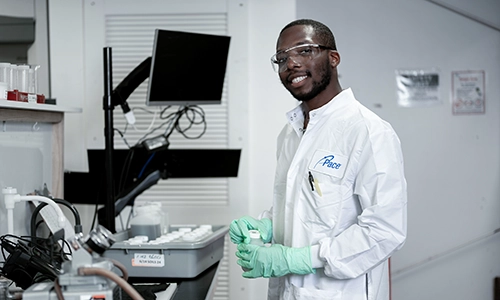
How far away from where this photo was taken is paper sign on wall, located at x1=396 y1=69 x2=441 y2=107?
319cm

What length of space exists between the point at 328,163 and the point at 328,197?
0.33 feet

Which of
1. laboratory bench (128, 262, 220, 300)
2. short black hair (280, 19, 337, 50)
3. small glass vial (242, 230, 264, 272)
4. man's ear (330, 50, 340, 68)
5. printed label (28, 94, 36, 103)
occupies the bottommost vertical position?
laboratory bench (128, 262, 220, 300)

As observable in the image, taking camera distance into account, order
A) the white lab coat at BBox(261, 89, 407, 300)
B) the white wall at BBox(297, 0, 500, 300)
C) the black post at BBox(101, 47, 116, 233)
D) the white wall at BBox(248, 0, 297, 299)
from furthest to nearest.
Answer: the white wall at BBox(297, 0, 500, 300), the white wall at BBox(248, 0, 297, 299), the black post at BBox(101, 47, 116, 233), the white lab coat at BBox(261, 89, 407, 300)

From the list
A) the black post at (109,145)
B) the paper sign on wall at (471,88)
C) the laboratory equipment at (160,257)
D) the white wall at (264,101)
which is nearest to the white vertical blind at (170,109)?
the white wall at (264,101)

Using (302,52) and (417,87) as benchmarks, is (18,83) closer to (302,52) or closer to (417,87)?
(302,52)

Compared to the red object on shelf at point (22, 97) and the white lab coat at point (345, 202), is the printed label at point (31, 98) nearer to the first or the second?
the red object on shelf at point (22, 97)

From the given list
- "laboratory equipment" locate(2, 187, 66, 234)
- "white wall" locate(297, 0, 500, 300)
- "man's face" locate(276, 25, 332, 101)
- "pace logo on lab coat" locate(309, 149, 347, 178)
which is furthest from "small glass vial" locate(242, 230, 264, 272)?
"white wall" locate(297, 0, 500, 300)

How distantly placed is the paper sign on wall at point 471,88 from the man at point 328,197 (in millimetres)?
1651

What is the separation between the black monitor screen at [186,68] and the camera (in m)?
2.21

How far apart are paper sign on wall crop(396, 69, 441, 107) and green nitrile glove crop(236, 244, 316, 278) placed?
1.84 m

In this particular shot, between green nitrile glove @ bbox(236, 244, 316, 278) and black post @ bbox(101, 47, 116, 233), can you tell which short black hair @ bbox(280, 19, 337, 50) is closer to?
green nitrile glove @ bbox(236, 244, 316, 278)

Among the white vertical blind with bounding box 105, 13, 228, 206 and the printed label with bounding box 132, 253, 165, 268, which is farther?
the white vertical blind with bounding box 105, 13, 228, 206

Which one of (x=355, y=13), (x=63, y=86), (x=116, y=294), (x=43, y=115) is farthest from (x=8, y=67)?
(x=355, y=13)

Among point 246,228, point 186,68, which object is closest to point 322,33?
point 246,228
